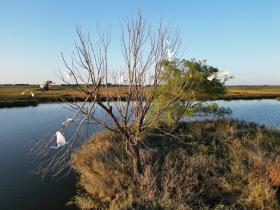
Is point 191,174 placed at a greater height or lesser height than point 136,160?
lesser

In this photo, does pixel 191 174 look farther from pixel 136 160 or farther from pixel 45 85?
pixel 45 85

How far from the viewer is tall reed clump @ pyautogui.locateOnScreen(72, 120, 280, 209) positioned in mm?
9914

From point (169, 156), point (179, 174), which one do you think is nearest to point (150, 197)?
point (179, 174)

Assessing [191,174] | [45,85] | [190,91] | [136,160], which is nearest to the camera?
[45,85]

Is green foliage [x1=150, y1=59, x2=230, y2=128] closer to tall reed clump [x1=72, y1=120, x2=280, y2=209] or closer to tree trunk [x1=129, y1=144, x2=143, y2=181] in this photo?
tall reed clump [x1=72, y1=120, x2=280, y2=209]

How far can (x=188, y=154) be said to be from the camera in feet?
44.3

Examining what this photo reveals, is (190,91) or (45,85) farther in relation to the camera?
(190,91)

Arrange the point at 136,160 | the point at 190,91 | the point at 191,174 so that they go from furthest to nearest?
the point at 190,91
the point at 191,174
the point at 136,160

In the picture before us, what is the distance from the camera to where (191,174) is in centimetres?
1140

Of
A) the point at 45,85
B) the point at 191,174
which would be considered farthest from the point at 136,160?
the point at 45,85

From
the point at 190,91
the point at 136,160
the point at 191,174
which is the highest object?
the point at 190,91

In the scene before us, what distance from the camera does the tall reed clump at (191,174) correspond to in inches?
390

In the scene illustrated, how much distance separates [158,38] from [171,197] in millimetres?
5075

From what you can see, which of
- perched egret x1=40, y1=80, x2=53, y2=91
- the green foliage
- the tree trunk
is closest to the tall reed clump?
the tree trunk
